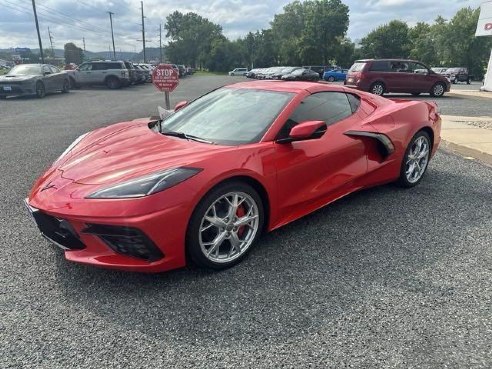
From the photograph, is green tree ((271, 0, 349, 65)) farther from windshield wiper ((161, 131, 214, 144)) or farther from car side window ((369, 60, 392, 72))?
windshield wiper ((161, 131, 214, 144))

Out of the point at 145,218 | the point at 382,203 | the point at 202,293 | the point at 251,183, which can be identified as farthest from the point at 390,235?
the point at 145,218

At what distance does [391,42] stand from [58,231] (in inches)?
3143

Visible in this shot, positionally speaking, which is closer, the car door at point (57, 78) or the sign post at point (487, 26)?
the car door at point (57, 78)

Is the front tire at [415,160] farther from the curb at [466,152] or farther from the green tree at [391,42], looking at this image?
the green tree at [391,42]

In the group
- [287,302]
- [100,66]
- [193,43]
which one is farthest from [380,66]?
[193,43]

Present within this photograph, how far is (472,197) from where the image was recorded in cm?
430

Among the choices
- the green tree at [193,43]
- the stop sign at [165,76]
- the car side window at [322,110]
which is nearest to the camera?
the car side window at [322,110]

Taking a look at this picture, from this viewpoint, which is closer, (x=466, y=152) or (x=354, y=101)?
(x=354, y=101)

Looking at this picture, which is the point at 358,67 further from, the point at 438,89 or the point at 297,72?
the point at 297,72

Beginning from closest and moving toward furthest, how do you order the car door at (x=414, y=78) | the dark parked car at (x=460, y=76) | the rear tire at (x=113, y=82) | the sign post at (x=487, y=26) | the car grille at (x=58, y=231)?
the car grille at (x=58, y=231) → the car door at (x=414, y=78) → the sign post at (x=487, y=26) → the rear tire at (x=113, y=82) → the dark parked car at (x=460, y=76)

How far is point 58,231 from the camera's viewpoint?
258 centimetres

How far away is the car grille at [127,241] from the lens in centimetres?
239

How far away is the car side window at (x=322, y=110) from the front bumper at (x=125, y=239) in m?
1.20

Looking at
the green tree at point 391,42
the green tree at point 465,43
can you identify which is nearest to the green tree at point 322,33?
the green tree at point 391,42
